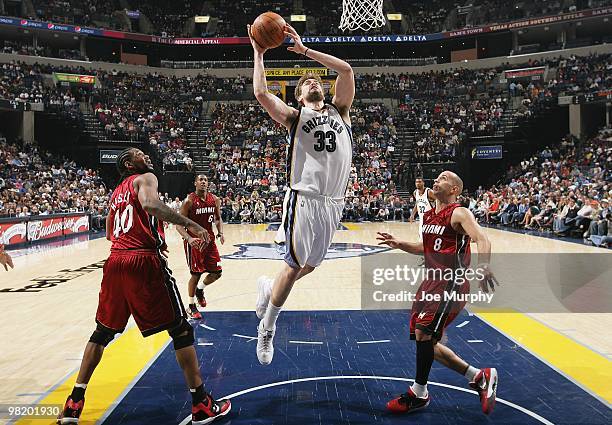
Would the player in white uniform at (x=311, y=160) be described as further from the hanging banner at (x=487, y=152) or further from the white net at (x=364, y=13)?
the hanging banner at (x=487, y=152)

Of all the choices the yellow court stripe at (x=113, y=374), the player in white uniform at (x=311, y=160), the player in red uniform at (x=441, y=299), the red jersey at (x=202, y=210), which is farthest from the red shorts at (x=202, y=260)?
the player in red uniform at (x=441, y=299)

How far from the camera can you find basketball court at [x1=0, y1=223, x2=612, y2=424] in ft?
11.8

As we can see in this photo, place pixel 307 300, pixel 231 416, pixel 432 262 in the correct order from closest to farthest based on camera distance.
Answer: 1. pixel 231 416
2. pixel 432 262
3. pixel 307 300

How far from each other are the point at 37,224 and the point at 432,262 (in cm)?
1430

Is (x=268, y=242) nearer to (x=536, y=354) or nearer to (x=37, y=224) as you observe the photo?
(x=37, y=224)

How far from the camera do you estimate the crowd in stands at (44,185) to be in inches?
703

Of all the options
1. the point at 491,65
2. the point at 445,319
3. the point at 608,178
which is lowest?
the point at 445,319

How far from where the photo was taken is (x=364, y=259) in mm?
11492

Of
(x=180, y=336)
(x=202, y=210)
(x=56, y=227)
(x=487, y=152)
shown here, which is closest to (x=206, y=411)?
(x=180, y=336)

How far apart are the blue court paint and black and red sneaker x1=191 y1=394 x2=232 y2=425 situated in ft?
0.22

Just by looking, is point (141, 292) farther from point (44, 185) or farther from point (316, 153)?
point (44, 185)

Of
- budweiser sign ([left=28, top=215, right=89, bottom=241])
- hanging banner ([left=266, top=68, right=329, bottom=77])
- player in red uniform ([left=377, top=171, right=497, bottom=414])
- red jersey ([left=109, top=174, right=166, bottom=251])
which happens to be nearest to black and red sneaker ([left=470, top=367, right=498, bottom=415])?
player in red uniform ([left=377, top=171, right=497, bottom=414])

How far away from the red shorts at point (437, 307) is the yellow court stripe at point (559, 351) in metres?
1.25

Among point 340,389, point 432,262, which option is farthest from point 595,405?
point 340,389
